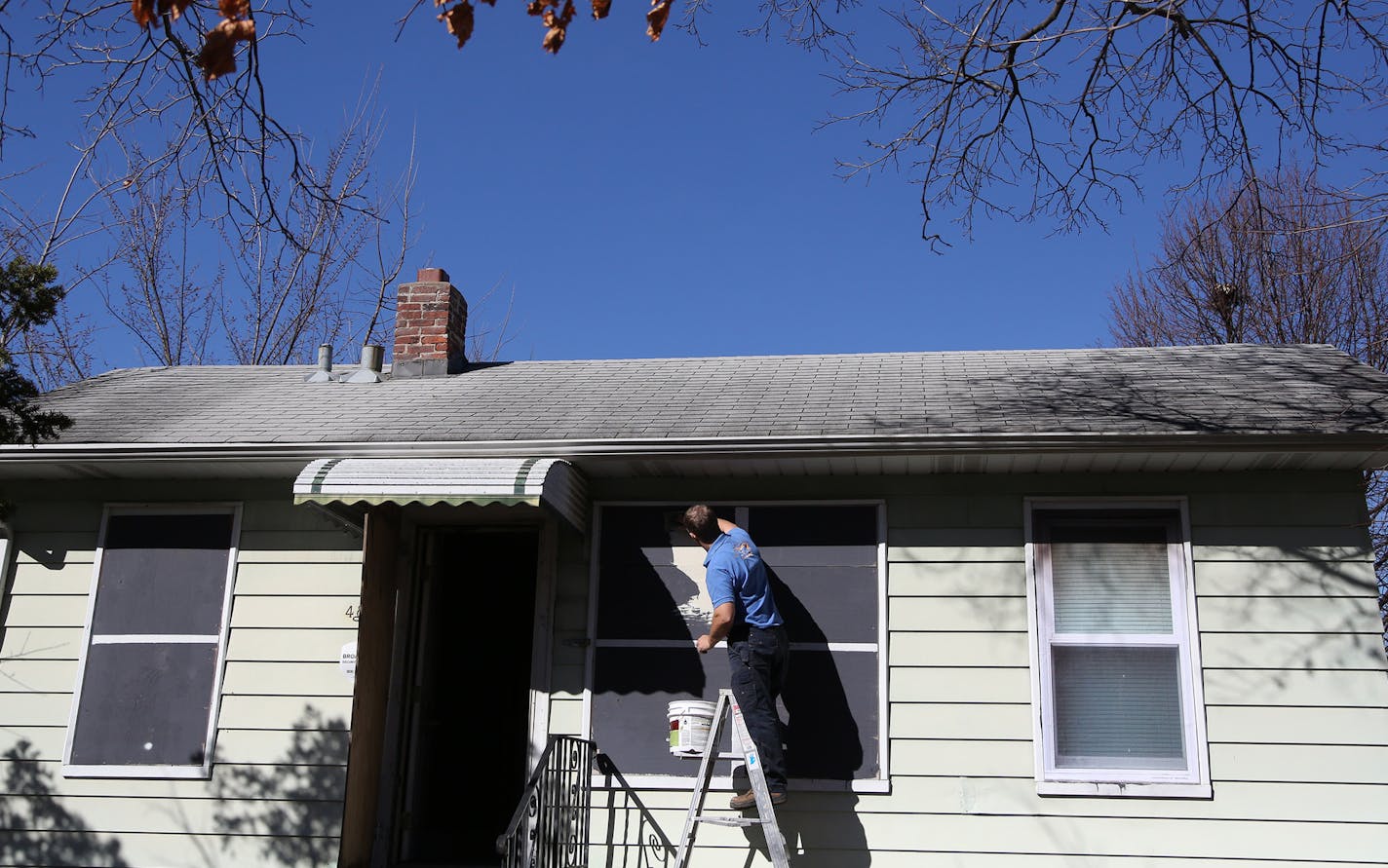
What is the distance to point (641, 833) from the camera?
708 cm

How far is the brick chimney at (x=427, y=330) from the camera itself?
9.95 meters

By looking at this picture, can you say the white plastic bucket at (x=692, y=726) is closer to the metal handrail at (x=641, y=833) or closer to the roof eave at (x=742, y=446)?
the metal handrail at (x=641, y=833)

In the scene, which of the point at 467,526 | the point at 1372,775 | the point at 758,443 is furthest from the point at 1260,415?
the point at 467,526

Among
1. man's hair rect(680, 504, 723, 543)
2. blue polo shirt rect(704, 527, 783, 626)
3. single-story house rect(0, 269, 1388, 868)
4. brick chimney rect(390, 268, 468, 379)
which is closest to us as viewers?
blue polo shirt rect(704, 527, 783, 626)

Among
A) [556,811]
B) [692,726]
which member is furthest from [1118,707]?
[556,811]

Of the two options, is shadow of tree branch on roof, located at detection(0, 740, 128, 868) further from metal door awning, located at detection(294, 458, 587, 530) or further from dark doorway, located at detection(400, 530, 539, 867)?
metal door awning, located at detection(294, 458, 587, 530)

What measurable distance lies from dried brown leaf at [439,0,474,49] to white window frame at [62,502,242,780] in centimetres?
465

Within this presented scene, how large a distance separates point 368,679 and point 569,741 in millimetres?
1253

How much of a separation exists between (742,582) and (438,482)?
1.76 meters

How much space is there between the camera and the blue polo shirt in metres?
6.64

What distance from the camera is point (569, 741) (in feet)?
23.1

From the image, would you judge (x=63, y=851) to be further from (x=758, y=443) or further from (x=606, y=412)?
(x=758, y=443)

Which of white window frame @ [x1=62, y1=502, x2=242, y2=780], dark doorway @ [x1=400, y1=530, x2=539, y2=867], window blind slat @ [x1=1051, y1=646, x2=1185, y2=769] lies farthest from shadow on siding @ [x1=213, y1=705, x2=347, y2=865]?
window blind slat @ [x1=1051, y1=646, x2=1185, y2=769]

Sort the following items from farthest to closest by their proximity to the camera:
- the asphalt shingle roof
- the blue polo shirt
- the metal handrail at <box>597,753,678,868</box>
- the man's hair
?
1. the asphalt shingle roof
2. the metal handrail at <box>597,753,678,868</box>
3. the man's hair
4. the blue polo shirt
